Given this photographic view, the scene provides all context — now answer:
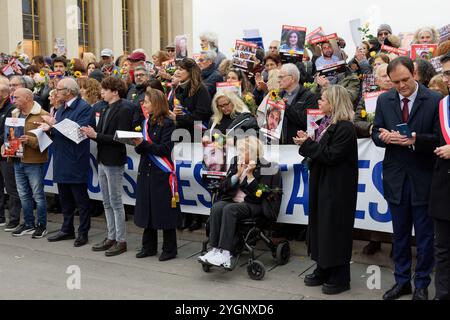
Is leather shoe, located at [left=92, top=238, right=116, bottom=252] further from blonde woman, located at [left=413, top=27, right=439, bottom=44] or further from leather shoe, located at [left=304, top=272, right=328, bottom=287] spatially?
blonde woman, located at [left=413, top=27, right=439, bottom=44]

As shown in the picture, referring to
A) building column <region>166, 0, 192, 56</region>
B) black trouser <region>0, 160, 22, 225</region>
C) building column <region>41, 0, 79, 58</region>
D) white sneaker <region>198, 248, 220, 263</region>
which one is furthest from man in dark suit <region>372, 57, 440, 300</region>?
building column <region>166, 0, 192, 56</region>

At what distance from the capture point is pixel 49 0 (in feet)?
117

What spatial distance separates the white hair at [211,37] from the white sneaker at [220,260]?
189 inches

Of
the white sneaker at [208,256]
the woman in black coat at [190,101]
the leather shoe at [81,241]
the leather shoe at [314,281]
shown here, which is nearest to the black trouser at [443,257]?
the leather shoe at [314,281]

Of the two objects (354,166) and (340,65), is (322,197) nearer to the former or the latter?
(354,166)

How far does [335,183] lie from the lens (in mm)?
5121

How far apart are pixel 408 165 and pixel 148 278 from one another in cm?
291

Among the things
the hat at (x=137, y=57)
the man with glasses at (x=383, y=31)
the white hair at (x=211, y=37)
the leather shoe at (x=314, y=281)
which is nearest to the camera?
the leather shoe at (x=314, y=281)

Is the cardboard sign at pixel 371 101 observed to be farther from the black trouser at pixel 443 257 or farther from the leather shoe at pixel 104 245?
the leather shoe at pixel 104 245

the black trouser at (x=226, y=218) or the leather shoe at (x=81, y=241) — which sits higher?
the black trouser at (x=226, y=218)

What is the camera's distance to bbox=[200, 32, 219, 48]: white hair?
9.27m

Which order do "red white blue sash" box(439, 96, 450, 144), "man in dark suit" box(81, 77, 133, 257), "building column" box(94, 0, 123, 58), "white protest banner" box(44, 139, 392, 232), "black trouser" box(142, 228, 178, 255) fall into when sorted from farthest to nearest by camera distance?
"building column" box(94, 0, 123, 58) → "man in dark suit" box(81, 77, 133, 257) → "black trouser" box(142, 228, 178, 255) → "white protest banner" box(44, 139, 392, 232) → "red white blue sash" box(439, 96, 450, 144)

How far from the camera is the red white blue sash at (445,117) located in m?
4.36

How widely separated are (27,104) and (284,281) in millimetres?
4459
